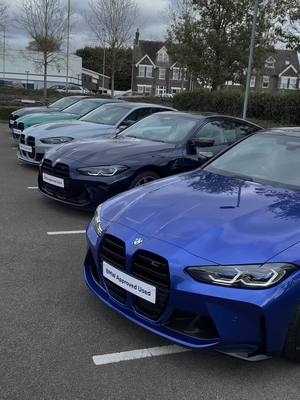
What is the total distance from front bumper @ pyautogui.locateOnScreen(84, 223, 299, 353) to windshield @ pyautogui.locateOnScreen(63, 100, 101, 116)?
31.6 ft

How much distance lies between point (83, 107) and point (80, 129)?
128 inches

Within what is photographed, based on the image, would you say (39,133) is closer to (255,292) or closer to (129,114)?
(129,114)

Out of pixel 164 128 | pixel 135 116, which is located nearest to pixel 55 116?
pixel 135 116

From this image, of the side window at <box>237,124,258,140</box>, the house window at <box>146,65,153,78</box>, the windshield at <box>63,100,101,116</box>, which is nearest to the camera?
the side window at <box>237,124,258,140</box>

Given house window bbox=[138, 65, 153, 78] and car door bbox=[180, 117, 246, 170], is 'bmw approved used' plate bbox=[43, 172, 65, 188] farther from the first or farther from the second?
house window bbox=[138, 65, 153, 78]

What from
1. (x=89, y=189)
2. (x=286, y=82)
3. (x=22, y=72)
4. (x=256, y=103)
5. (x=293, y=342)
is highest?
(x=286, y=82)

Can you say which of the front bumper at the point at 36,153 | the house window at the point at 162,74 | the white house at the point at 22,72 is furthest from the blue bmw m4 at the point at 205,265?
the house window at the point at 162,74

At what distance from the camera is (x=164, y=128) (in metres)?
7.36

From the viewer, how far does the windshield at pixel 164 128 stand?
7.10 meters

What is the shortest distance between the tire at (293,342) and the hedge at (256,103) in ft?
45.3

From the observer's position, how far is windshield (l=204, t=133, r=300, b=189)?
424 centimetres

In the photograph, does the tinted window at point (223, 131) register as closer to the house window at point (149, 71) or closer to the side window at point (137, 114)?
the side window at point (137, 114)

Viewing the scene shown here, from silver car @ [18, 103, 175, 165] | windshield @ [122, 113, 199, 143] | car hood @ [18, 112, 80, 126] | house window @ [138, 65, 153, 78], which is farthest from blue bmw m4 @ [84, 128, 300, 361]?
house window @ [138, 65, 153, 78]

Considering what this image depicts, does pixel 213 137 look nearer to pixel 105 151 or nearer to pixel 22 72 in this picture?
pixel 105 151
